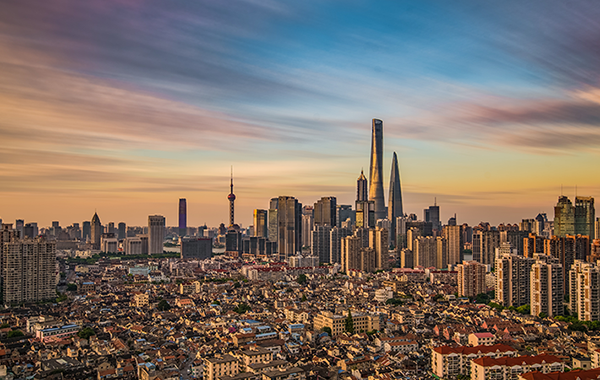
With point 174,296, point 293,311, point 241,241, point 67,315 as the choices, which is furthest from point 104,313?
point 241,241

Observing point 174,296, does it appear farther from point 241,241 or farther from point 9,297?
point 241,241

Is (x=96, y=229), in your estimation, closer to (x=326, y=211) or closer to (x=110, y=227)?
(x=110, y=227)

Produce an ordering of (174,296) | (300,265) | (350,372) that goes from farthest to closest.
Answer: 1. (300,265)
2. (174,296)
3. (350,372)

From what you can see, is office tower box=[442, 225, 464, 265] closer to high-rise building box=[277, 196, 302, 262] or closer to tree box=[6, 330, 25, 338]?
high-rise building box=[277, 196, 302, 262]

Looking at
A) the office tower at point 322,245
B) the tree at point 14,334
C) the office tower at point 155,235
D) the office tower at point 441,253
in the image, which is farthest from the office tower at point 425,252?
the office tower at point 155,235

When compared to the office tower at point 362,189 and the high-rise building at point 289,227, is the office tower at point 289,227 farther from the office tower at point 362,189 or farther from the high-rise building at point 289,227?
the office tower at point 362,189

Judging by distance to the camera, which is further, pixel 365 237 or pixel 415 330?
pixel 365 237
